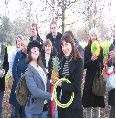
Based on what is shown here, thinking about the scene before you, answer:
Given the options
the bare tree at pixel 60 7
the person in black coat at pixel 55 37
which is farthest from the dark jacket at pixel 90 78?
the bare tree at pixel 60 7

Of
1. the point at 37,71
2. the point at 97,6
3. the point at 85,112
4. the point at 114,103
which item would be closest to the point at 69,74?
the point at 37,71

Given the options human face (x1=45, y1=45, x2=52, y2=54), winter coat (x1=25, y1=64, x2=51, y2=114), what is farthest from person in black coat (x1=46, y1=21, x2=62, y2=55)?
winter coat (x1=25, y1=64, x2=51, y2=114)

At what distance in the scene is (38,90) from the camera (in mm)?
4469

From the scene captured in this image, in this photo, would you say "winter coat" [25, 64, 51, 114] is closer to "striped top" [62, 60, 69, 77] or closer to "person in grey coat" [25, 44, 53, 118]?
"person in grey coat" [25, 44, 53, 118]

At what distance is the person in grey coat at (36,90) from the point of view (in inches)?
176

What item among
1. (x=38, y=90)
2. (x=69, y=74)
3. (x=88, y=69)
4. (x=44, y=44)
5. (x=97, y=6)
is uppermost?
(x=97, y=6)

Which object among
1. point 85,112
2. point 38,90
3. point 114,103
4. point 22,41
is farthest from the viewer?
point 85,112

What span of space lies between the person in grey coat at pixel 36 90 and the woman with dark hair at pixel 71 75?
0.26 metres

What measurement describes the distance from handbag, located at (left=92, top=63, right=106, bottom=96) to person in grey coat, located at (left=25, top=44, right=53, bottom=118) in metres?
1.10

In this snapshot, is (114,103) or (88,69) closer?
(114,103)

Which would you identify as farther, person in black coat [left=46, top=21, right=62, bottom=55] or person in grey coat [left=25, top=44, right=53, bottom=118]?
person in black coat [left=46, top=21, right=62, bottom=55]

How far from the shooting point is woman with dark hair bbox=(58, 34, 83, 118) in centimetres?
466

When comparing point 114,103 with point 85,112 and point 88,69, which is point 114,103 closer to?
point 88,69

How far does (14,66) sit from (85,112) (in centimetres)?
170
